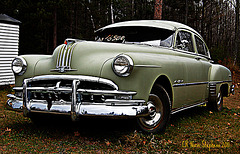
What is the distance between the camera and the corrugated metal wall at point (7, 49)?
10.8 m

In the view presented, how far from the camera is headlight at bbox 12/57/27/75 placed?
4137 mm

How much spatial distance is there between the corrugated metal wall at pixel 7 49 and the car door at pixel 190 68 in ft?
25.1

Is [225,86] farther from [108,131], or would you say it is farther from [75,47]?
[75,47]

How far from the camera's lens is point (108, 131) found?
417cm

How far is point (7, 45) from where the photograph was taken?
439 inches

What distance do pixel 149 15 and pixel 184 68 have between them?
24.4 meters

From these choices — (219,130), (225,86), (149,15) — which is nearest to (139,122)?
(219,130)

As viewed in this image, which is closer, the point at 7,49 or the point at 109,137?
the point at 109,137

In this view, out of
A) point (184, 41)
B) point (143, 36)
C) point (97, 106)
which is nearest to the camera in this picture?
point (97, 106)

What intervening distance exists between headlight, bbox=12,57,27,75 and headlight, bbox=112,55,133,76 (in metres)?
1.45

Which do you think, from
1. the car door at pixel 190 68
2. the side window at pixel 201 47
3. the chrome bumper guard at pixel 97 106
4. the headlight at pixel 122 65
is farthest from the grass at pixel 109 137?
the side window at pixel 201 47

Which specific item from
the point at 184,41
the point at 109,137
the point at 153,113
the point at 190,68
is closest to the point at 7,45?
the point at 184,41

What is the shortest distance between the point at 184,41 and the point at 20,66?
9.58 ft

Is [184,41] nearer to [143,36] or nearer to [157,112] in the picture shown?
[143,36]
